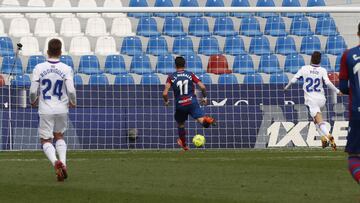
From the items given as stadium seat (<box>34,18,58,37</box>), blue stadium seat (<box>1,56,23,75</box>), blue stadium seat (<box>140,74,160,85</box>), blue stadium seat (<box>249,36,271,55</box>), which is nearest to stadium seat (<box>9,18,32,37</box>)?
stadium seat (<box>34,18,58,37</box>)

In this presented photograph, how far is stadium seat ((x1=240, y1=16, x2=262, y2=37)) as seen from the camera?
90.9ft

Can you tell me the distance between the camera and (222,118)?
72.4 ft

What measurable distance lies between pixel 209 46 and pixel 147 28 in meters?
2.21

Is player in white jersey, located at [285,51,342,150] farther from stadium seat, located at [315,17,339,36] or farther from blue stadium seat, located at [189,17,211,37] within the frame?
blue stadium seat, located at [189,17,211,37]

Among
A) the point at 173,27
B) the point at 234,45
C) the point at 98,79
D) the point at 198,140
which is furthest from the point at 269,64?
the point at 198,140

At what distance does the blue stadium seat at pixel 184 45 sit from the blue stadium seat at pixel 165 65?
61 cm

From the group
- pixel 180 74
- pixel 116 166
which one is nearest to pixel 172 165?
pixel 116 166

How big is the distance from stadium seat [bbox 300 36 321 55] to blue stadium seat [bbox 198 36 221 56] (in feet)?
7.89

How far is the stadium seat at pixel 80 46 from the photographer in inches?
1109

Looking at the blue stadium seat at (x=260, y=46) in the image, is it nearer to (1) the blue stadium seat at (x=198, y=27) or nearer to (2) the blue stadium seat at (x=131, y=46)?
(1) the blue stadium seat at (x=198, y=27)

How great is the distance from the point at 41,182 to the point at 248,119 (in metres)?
11.1

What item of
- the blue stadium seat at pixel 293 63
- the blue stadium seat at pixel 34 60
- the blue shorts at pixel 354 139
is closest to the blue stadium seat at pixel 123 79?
the blue stadium seat at pixel 34 60

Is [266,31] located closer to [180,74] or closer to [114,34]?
[114,34]

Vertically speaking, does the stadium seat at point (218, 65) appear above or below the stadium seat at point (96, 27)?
below
